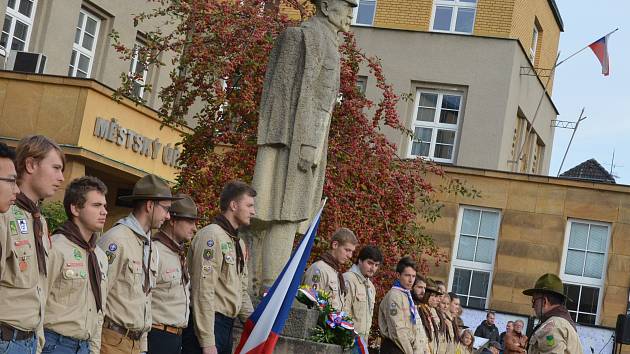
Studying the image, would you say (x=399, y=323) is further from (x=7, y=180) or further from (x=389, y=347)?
(x=7, y=180)

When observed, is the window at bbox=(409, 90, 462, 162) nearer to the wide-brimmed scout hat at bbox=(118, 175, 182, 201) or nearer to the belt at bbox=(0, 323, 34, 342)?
the wide-brimmed scout hat at bbox=(118, 175, 182, 201)

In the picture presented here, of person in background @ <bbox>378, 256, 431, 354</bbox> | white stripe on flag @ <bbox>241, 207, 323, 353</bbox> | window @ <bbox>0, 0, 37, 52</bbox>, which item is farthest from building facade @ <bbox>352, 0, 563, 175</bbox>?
white stripe on flag @ <bbox>241, 207, 323, 353</bbox>

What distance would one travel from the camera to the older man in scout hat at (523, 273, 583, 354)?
1128 centimetres

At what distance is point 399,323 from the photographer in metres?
13.8

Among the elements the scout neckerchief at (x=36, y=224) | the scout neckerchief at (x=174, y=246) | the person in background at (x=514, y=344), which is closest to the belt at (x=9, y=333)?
the scout neckerchief at (x=36, y=224)

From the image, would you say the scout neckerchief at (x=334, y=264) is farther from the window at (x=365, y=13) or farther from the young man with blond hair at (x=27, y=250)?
the window at (x=365, y=13)

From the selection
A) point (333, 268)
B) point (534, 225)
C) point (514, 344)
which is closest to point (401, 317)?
point (333, 268)

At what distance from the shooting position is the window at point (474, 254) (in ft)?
99.9

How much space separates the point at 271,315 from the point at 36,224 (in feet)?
9.69

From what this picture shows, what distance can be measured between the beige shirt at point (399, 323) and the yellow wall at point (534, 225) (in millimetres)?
15663

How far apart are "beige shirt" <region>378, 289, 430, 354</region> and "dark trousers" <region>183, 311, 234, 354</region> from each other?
12.3 ft

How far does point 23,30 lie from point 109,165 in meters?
4.09

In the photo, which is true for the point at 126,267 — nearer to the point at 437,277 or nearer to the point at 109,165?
the point at 109,165

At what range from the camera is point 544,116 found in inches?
1543
